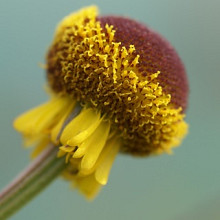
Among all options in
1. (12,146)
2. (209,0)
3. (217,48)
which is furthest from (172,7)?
(12,146)

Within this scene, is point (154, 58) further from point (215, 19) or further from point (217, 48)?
point (215, 19)

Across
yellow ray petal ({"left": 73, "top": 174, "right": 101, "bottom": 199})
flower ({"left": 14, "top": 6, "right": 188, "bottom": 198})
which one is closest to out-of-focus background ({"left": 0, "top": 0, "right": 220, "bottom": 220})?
yellow ray petal ({"left": 73, "top": 174, "right": 101, "bottom": 199})

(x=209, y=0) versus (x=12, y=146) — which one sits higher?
(x=209, y=0)

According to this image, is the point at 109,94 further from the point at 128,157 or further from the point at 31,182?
the point at 128,157

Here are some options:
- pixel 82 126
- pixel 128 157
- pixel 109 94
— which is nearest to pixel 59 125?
pixel 82 126

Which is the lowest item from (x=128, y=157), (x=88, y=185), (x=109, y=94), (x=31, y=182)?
(x=31, y=182)
